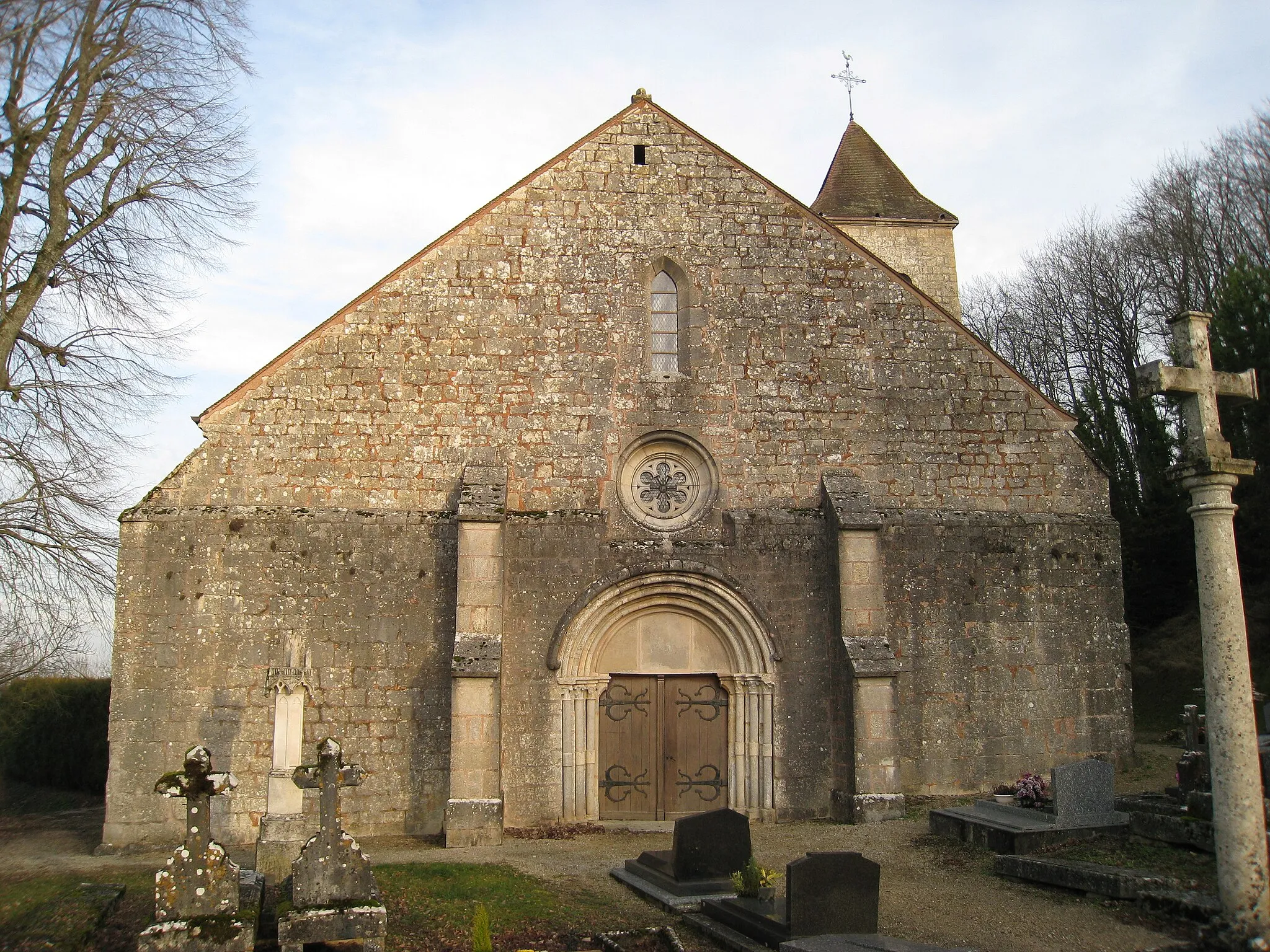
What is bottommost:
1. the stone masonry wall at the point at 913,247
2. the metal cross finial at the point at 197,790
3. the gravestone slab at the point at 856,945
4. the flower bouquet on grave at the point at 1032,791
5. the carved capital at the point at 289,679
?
the gravestone slab at the point at 856,945

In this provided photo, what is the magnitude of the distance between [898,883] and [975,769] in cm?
401

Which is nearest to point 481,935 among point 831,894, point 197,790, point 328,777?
point 328,777

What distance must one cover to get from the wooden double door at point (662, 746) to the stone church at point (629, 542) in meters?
0.04

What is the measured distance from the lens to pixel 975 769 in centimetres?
1295

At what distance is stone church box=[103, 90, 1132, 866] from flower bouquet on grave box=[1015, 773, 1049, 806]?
1.47 m

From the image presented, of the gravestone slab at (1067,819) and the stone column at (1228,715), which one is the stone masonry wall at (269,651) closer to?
the gravestone slab at (1067,819)

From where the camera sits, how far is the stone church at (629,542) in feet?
40.6

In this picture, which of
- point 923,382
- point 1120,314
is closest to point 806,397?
point 923,382

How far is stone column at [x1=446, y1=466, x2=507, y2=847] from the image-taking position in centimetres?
1166

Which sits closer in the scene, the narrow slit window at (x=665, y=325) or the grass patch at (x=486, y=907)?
the grass patch at (x=486, y=907)

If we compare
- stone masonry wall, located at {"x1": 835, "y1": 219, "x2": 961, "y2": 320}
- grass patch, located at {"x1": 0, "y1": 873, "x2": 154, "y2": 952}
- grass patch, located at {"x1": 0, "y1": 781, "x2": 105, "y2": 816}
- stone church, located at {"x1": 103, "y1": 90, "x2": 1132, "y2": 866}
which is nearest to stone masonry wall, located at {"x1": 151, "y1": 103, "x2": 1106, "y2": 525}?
stone church, located at {"x1": 103, "y1": 90, "x2": 1132, "y2": 866}

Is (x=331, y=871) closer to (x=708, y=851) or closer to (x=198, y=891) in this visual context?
(x=198, y=891)

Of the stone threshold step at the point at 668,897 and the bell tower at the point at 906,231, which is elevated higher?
the bell tower at the point at 906,231

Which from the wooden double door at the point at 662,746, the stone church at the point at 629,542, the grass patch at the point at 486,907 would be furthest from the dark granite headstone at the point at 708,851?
the wooden double door at the point at 662,746
